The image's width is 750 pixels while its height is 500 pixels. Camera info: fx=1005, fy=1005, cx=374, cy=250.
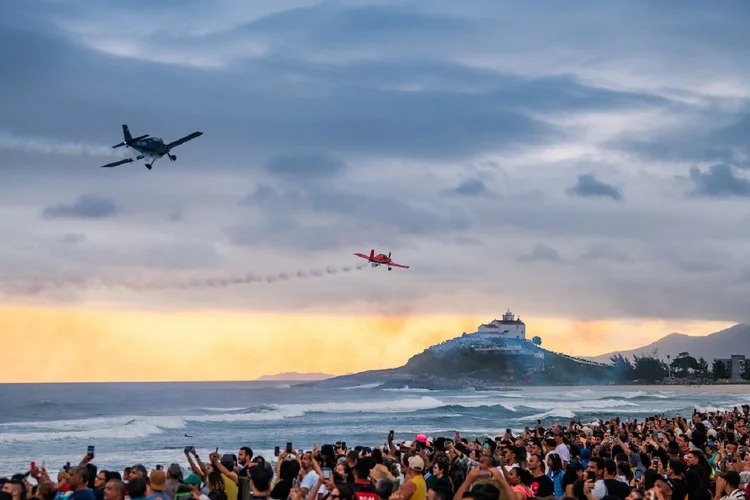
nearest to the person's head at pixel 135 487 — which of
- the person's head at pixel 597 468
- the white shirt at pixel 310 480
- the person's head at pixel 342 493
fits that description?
the person's head at pixel 342 493

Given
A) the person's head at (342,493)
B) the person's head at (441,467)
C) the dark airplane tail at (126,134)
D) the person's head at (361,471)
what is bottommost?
the person's head at (441,467)

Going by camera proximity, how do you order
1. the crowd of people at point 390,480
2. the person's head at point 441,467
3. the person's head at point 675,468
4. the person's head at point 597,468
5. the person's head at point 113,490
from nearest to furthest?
1. the person's head at point 113,490
2. the crowd of people at point 390,480
3. the person's head at point 675,468
4. the person's head at point 597,468
5. the person's head at point 441,467

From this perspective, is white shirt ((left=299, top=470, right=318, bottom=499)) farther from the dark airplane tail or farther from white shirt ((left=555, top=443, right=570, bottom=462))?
the dark airplane tail

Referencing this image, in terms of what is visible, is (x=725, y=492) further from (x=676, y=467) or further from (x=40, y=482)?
(x=40, y=482)

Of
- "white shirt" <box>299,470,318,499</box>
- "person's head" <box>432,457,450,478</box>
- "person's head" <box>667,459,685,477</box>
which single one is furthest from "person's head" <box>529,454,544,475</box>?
"white shirt" <box>299,470,318,499</box>

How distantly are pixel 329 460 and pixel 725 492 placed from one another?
5.47 meters

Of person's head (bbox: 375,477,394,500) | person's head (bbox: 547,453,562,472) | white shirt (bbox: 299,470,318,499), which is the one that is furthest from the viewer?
person's head (bbox: 547,453,562,472)

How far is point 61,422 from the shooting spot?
65.2m

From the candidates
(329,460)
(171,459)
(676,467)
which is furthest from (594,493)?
(171,459)

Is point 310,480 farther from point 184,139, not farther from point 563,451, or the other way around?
point 184,139

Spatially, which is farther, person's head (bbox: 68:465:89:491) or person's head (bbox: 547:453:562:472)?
person's head (bbox: 547:453:562:472)

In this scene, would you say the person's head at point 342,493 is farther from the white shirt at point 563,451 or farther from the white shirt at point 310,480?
the white shirt at point 563,451

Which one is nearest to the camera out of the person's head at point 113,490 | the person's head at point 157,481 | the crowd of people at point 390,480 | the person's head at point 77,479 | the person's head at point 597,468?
the person's head at point 113,490

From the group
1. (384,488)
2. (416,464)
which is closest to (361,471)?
(416,464)
